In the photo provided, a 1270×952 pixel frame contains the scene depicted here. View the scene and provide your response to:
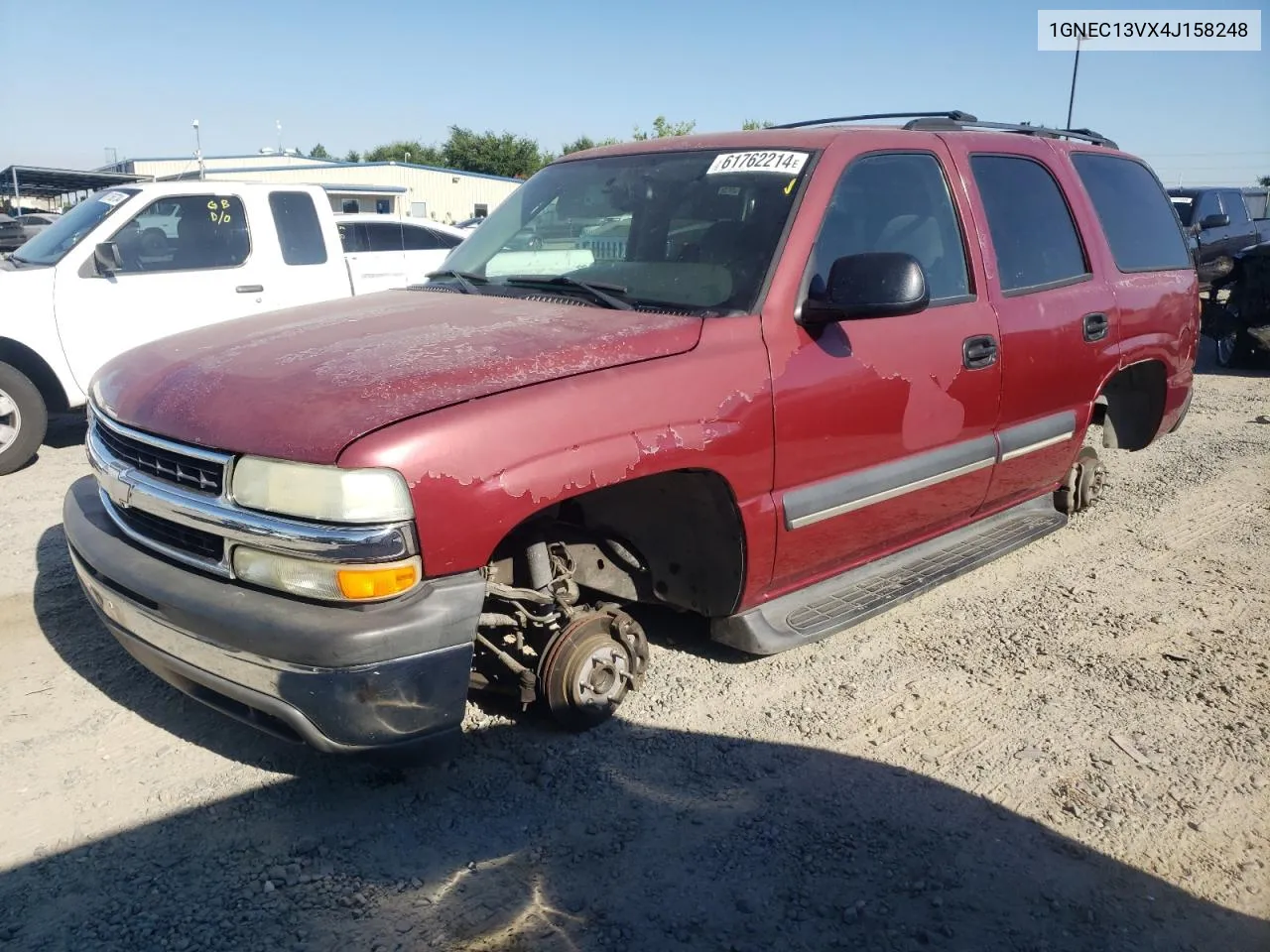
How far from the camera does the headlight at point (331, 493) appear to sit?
A: 227 centimetres

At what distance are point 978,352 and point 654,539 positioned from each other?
151cm

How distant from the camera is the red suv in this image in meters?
2.36

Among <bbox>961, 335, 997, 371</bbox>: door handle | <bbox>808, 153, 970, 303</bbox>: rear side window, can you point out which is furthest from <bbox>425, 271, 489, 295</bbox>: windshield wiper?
<bbox>961, 335, 997, 371</bbox>: door handle

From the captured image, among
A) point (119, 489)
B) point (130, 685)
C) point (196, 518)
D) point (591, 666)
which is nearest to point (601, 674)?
point (591, 666)

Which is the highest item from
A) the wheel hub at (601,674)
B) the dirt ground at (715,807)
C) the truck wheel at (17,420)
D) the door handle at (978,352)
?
the door handle at (978,352)

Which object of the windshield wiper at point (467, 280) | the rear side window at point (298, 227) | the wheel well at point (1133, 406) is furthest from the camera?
the rear side window at point (298, 227)

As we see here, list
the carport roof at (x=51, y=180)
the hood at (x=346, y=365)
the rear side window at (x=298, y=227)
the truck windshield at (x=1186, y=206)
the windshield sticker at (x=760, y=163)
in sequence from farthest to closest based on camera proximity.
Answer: the carport roof at (x=51, y=180) → the truck windshield at (x=1186, y=206) → the rear side window at (x=298, y=227) → the windshield sticker at (x=760, y=163) → the hood at (x=346, y=365)

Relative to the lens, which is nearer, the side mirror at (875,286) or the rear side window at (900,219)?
the side mirror at (875,286)

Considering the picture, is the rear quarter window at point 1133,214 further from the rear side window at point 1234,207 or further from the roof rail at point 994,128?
the rear side window at point 1234,207

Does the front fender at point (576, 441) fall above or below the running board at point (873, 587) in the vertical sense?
above

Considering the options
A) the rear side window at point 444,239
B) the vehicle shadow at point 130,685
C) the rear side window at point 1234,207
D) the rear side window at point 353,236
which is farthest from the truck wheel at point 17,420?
the rear side window at point 1234,207

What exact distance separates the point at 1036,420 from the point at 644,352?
2188 mm

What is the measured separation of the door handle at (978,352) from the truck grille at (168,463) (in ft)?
8.64

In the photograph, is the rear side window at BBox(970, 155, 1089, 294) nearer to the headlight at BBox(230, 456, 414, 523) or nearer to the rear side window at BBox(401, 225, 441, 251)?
the headlight at BBox(230, 456, 414, 523)
